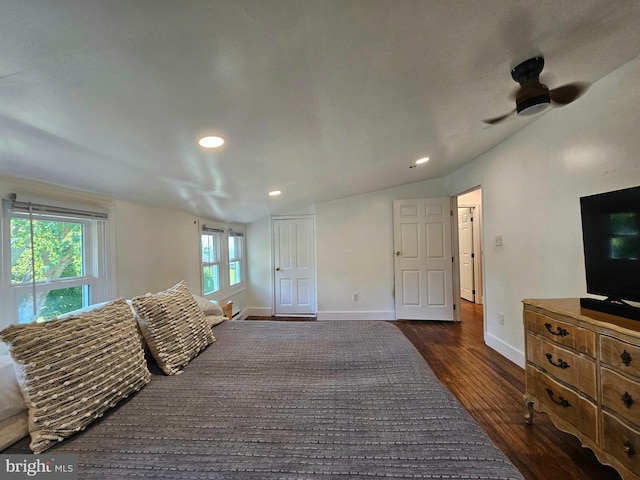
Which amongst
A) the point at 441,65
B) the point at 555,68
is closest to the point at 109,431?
the point at 441,65

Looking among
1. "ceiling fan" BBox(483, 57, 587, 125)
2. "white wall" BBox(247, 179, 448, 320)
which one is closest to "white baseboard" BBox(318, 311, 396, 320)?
"white wall" BBox(247, 179, 448, 320)

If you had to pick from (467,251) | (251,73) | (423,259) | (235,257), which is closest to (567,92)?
(251,73)

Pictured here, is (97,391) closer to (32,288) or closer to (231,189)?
(32,288)

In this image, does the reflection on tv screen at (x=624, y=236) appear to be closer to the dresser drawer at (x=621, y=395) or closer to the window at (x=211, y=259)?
the dresser drawer at (x=621, y=395)

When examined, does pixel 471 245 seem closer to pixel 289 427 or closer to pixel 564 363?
pixel 564 363

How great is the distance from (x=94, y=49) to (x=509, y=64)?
1849 millimetres

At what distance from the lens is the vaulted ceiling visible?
79cm

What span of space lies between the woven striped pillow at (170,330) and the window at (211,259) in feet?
7.01

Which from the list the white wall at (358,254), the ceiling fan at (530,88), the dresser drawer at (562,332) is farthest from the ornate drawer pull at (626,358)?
the white wall at (358,254)

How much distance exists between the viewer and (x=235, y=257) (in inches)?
184

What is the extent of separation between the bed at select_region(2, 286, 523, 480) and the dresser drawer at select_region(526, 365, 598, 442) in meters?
0.93

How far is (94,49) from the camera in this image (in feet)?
2.63

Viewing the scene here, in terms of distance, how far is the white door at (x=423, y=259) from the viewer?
13.5ft

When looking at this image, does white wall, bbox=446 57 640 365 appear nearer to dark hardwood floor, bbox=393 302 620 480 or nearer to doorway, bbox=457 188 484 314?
dark hardwood floor, bbox=393 302 620 480
